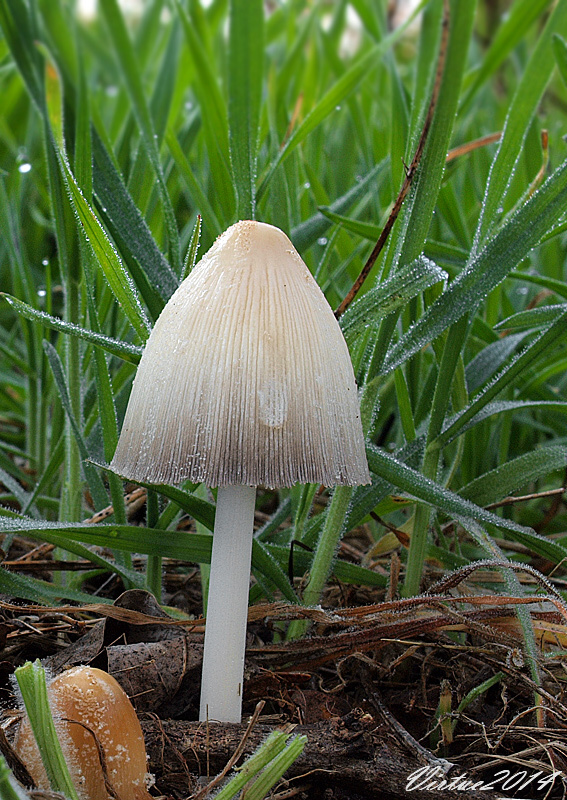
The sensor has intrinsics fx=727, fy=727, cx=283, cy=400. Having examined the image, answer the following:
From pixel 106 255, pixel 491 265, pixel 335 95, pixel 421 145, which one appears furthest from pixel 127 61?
pixel 491 265

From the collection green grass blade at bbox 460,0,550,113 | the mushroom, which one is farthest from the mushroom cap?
green grass blade at bbox 460,0,550,113

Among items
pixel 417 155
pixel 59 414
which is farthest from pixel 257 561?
pixel 417 155

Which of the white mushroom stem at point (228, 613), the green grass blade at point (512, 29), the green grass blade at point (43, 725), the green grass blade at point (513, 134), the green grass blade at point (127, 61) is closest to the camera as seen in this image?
the green grass blade at point (43, 725)

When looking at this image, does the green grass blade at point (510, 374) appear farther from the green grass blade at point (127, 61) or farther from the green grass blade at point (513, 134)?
the green grass blade at point (127, 61)

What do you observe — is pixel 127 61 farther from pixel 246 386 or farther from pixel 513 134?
pixel 513 134

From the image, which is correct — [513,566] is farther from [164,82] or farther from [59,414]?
[164,82]

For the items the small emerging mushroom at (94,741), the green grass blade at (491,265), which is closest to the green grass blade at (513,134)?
the green grass blade at (491,265)
